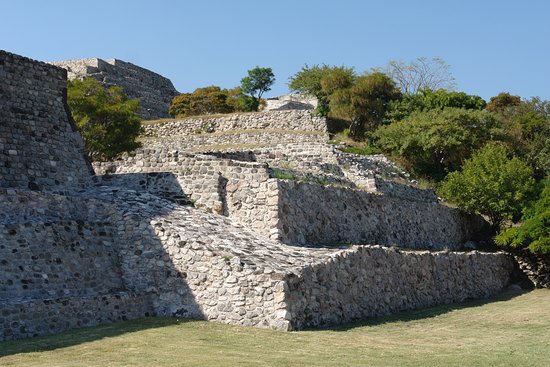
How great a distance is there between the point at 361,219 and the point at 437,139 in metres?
20.6

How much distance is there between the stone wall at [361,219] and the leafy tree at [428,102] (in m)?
16.1

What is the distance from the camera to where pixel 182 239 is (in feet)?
58.6

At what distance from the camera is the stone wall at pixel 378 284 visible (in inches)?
680

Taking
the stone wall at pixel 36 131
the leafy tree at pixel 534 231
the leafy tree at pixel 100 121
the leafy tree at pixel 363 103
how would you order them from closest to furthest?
the stone wall at pixel 36 131
the leafy tree at pixel 100 121
the leafy tree at pixel 534 231
the leafy tree at pixel 363 103

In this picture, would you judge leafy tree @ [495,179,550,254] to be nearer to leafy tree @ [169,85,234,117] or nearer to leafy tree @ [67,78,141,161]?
leafy tree @ [67,78,141,161]

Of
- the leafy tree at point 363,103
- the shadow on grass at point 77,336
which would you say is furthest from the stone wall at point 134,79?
the shadow on grass at point 77,336

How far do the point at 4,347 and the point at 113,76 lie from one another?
144 ft

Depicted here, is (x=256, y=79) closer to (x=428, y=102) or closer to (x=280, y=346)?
(x=428, y=102)

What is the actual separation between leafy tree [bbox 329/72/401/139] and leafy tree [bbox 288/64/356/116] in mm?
933

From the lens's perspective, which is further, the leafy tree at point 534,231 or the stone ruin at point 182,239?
the leafy tree at point 534,231

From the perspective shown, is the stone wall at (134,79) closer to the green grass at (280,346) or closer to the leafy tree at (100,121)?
the leafy tree at (100,121)

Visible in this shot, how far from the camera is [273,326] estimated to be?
16.2 meters

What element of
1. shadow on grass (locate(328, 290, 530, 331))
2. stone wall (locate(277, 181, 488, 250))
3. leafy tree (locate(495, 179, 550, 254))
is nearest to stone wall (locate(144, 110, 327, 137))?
stone wall (locate(277, 181, 488, 250))

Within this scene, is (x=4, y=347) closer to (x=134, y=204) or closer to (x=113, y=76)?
(x=134, y=204)
